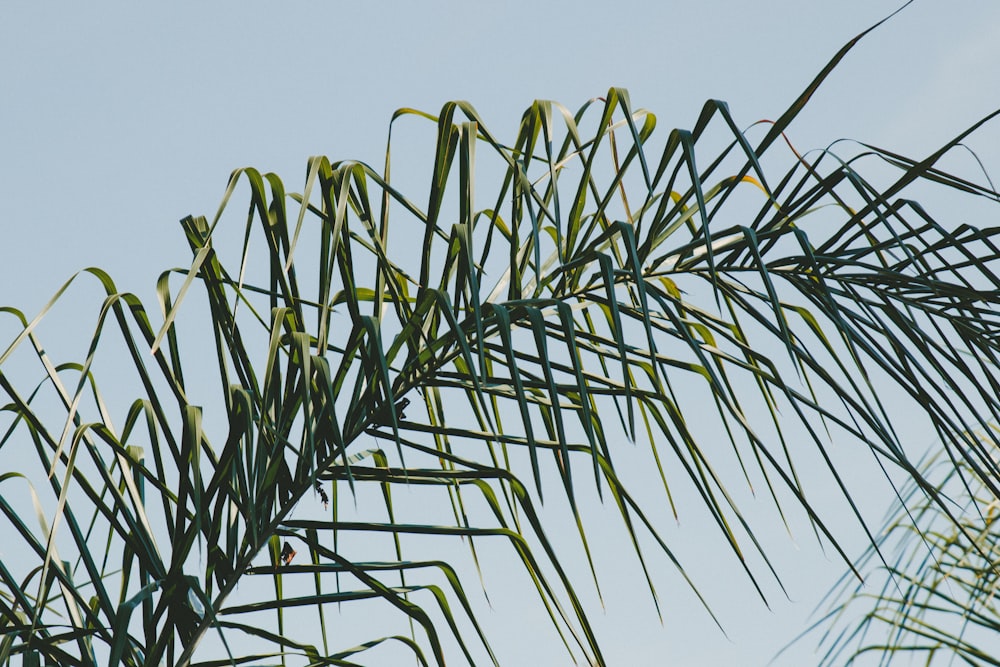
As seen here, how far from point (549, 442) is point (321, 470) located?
0.64ft

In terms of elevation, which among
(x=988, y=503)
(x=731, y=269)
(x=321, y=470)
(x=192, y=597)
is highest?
(x=988, y=503)

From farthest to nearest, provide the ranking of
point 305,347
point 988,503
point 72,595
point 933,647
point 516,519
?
point 988,503, point 933,647, point 516,519, point 72,595, point 305,347

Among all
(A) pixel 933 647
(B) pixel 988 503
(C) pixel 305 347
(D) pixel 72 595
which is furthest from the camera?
(B) pixel 988 503

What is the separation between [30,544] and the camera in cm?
80

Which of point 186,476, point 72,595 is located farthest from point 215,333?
point 72,595

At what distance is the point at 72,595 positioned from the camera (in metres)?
0.83

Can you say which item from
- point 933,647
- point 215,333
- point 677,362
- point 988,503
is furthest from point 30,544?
point 988,503

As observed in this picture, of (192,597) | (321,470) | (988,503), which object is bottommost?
(192,597)

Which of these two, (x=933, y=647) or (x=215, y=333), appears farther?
(x=933, y=647)

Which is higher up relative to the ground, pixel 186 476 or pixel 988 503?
pixel 988 503

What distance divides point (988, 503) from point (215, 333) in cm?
133

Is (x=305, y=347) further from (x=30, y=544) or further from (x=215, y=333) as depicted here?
(x=30, y=544)

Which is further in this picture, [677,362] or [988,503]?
[988,503]

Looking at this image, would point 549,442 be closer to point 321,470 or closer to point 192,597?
point 321,470
